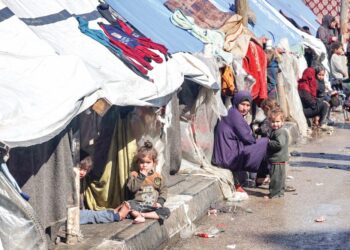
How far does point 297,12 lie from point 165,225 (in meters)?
13.5

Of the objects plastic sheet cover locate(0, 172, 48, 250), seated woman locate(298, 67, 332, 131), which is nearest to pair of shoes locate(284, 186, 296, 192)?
seated woman locate(298, 67, 332, 131)

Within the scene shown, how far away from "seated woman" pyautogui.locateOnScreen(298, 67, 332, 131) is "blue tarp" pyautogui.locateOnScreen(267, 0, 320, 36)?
3.55 meters

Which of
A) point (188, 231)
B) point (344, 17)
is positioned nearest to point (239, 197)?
point (188, 231)

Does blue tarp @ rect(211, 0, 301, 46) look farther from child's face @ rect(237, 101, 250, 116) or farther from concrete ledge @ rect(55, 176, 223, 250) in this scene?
concrete ledge @ rect(55, 176, 223, 250)

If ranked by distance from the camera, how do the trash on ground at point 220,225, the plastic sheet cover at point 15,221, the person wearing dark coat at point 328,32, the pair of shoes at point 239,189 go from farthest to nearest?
the person wearing dark coat at point 328,32 → the pair of shoes at point 239,189 → the trash on ground at point 220,225 → the plastic sheet cover at point 15,221

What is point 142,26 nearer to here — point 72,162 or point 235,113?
point 235,113

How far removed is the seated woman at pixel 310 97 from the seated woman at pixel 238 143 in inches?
212

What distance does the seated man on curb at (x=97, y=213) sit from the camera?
863 cm

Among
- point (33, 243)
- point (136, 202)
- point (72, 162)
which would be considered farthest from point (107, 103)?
point (33, 243)

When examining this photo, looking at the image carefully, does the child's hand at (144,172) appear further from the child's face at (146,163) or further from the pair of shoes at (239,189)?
the pair of shoes at (239,189)

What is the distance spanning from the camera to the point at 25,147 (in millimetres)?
7211

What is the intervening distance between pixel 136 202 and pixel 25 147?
6.48 feet

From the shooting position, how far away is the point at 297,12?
21750 millimetres

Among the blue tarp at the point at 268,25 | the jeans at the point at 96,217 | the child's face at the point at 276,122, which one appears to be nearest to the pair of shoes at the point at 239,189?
the child's face at the point at 276,122
